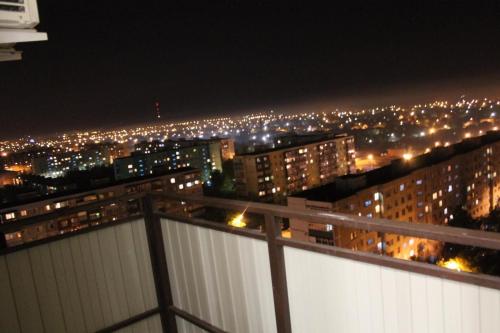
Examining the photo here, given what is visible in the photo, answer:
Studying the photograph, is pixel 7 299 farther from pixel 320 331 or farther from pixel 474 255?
pixel 474 255

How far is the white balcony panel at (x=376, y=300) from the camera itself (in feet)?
3.89

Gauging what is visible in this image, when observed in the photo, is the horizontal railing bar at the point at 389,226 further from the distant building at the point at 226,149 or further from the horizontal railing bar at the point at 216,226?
the distant building at the point at 226,149

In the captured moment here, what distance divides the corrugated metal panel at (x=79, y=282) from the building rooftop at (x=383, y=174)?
15.8 meters

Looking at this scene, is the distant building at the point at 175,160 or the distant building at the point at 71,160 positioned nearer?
the distant building at the point at 175,160

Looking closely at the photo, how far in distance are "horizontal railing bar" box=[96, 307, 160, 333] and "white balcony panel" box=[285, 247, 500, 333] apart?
1.24 metres

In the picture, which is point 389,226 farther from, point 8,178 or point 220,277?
point 8,178

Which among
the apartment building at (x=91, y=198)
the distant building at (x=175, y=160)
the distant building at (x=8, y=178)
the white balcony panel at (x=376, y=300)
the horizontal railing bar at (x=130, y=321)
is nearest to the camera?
the white balcony panel at (x=376, y=300)

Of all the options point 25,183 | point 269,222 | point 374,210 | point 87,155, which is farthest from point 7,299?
point 87,155

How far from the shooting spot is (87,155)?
6372 cm

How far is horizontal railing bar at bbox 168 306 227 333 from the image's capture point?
7.61 ft

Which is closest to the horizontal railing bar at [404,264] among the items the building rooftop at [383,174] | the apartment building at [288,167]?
the building rooftop at [383,174]

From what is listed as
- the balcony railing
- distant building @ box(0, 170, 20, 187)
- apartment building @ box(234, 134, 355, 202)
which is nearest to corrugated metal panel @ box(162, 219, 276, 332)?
the balcony railing

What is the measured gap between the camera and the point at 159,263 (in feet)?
8.68

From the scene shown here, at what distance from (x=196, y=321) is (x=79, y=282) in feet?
2.46
